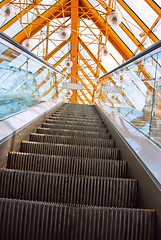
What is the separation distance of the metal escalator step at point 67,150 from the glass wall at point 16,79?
0.61m

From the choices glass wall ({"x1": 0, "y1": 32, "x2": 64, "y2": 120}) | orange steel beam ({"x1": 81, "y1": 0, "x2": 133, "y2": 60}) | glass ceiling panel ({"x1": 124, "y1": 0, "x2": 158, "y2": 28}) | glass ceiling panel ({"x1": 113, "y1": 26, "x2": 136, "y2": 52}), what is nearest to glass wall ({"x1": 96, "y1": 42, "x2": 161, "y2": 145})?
glass wall ({"x1": 0, "y1": 32, "x2": 64, "y2": 120})

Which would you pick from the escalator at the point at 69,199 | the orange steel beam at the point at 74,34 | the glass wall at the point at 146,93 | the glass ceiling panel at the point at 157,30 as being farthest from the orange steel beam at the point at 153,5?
the escalator at the point at 69,199

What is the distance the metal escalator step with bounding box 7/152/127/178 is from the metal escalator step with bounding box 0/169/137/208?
23.7 inches

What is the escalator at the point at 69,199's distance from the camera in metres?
1.99

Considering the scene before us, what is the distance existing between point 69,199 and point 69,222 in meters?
0.69

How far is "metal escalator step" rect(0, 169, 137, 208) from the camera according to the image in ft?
8.87

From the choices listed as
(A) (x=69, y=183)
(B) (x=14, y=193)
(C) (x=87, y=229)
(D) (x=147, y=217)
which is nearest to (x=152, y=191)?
(D) (x=147, y=217)

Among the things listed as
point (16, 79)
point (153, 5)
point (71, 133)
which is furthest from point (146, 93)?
point (153, 5)

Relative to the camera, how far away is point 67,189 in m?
2.74

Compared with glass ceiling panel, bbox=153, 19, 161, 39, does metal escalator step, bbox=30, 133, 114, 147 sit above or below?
below

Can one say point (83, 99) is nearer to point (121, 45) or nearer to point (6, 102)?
point (121, 45)

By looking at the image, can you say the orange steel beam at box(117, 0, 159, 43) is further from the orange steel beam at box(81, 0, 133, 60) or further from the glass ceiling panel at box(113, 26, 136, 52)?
the orange steel beam at box(81, 0, 133, 60)

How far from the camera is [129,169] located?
331 centimetres

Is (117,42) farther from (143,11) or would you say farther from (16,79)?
(16,79)
